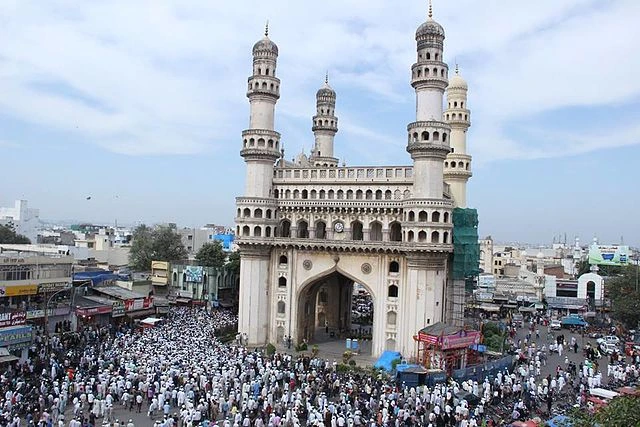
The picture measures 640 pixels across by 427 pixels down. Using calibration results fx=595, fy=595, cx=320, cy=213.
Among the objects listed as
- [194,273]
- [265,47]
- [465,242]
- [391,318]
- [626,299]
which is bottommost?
[391,318]

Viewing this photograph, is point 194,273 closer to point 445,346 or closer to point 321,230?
point 321,230

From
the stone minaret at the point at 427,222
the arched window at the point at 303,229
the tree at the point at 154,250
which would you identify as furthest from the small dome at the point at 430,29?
the tree at the point at 154,250

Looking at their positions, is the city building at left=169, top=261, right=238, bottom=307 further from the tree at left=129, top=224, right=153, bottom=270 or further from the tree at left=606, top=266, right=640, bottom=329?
the tree at left=606, top=266, right=640, bottom=329

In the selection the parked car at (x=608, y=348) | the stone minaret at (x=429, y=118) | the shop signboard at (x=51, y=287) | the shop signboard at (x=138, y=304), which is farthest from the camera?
the shop signboard at (x=138, y=304)

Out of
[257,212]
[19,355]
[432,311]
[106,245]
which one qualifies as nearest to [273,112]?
[257,212]

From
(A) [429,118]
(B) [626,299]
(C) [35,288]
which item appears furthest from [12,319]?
(B) [626,299]

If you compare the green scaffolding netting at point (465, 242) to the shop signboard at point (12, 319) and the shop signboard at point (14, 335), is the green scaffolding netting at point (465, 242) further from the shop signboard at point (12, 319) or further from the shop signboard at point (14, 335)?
the shop signboard at point (12, 319)
